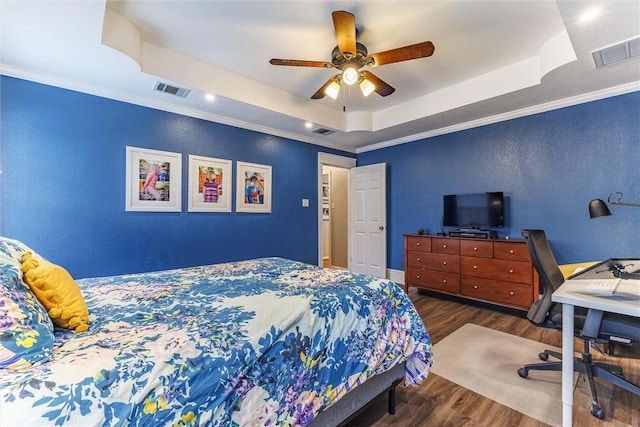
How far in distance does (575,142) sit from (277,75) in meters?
3.42

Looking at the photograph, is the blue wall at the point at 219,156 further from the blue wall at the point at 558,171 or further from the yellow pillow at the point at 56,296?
the yellow pillow at the point at 56,296

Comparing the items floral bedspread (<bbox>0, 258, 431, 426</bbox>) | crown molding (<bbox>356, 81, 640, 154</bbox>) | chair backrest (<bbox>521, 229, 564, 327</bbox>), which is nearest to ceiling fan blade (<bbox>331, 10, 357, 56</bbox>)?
floral bedspread (<bbox>0, 258, 431, 426</bbox>)

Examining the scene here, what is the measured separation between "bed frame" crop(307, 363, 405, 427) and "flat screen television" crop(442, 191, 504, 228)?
2646 mm

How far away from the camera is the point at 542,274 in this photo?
2.00 m

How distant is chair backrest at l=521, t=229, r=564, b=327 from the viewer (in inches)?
75.0

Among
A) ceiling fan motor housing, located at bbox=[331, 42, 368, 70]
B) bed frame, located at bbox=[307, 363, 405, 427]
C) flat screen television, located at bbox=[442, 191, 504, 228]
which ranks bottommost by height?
bed frame, located at bbox=[307, 363, 405, 427]

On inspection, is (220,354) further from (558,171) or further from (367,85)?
(558,171)

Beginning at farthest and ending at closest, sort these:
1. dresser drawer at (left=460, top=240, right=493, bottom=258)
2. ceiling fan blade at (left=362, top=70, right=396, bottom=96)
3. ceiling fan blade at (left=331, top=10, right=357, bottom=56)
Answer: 1. dresser drawer at (left=460, top=240, right=493, bottom=258)
2. ceiling fan blade at (left=362, top=70, right=396, bottom=96)
3. ceiling fan blade at (left=331, top=10, right=357, bottom=56)

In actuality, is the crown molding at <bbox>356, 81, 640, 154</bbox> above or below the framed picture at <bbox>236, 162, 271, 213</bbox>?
above

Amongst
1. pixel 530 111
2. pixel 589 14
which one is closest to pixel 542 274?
pixel 589 14

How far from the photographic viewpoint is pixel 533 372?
6.97ft

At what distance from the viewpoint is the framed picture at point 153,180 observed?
3.01 meters

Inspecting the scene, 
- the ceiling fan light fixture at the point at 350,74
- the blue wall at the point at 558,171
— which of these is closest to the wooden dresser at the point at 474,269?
the blue wall at the point at 558,171

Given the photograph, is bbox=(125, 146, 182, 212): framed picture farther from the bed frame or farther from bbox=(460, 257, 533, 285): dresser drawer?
bbox=(460, 257, 533, 285): dresser drawer
